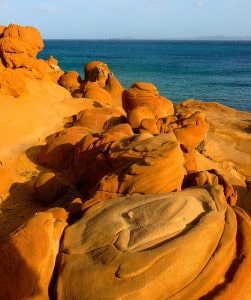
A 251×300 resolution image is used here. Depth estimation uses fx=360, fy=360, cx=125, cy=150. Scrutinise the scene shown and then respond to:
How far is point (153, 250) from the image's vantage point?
10.9 feet

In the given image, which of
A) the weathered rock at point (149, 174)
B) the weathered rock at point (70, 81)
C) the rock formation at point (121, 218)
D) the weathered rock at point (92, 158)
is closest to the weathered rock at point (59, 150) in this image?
the rock formation at point (121, 218)

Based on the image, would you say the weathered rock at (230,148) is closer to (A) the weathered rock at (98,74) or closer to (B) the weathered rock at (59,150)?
(B) the weathered rock at (59,150)

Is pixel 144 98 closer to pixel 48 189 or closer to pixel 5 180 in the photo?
pixel 48 189

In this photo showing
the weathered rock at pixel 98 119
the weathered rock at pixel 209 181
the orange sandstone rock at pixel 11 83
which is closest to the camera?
the weathered rock at pixel 209 181

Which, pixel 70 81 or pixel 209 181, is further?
pixel 70 81

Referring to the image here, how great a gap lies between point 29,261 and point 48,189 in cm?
308

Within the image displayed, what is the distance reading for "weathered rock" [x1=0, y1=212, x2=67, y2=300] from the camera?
3.56 meters

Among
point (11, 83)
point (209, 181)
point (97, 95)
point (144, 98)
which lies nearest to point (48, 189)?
point (209, 181)

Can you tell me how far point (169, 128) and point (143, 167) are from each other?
3492mm

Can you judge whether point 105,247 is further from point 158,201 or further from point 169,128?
point 169,128

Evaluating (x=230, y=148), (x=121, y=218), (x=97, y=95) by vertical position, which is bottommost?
(x=230, y=148)

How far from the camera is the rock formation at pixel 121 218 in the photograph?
127 inches

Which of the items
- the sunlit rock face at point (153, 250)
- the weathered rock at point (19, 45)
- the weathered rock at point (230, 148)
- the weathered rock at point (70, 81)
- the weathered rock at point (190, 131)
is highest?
the weathered rock at point (19, 45)

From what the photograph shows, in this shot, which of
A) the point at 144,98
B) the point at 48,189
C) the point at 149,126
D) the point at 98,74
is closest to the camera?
the point at 48,189
